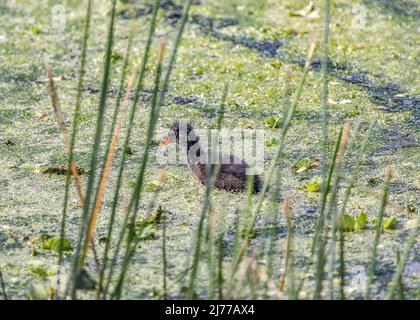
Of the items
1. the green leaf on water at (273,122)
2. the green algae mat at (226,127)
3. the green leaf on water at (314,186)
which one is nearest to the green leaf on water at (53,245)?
the green algae mat at (226,127)

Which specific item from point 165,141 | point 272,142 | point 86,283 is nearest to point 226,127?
point 272,142

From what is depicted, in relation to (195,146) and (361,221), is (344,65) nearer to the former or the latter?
(195,146)

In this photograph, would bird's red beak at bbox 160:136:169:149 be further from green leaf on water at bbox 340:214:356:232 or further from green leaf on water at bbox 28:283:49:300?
green leaf on water at bbox 28:283:49:300

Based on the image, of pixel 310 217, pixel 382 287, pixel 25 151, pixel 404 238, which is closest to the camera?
pixel 382 287

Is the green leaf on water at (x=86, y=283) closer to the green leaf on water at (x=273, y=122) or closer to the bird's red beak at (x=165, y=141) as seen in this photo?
the bird's red beak at (x=165, y=141)

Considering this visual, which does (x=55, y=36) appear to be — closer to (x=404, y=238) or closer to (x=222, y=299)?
Answer: (x=404, y=238)

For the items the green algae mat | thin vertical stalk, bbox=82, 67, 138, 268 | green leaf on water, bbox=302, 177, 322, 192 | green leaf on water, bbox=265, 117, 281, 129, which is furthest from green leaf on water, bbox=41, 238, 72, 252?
green leaf on water, bbox=265, 117, 281, 129

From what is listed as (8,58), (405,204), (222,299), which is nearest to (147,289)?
(222,299)

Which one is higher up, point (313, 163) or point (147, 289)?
point (313, 163)

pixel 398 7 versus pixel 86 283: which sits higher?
pixel 398 7

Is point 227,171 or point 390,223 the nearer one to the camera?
point 390,223

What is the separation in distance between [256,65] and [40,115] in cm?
136

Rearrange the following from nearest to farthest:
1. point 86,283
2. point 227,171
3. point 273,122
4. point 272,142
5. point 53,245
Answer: point 86,283
point 53,245
point 227,171
point 272,142
point 273,122

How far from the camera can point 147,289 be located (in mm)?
2848
